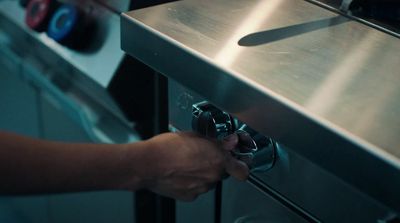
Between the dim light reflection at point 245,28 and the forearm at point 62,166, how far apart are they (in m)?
0.12

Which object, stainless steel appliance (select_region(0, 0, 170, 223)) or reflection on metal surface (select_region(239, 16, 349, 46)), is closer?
reflection on metal surface (select_region(239, 16, 349, 46))

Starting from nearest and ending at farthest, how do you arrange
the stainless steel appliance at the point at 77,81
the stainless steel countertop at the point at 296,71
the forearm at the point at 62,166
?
the stainless steel countertop at the point at 296,71 < the forearm at the point at 62,166 < the stainless steel appliance at the point at 77,81

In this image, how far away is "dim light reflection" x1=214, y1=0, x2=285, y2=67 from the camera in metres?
0.53

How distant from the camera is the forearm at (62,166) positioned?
1.84 feet

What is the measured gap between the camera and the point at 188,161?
1.97 feet

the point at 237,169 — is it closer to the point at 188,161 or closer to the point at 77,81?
the point at 188,161

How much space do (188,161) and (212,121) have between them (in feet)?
0.15

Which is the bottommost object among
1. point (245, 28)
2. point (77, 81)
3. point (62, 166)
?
point (77, 81)

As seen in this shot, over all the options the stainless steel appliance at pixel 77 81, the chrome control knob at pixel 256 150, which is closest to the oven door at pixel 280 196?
the chrome control knob at pixel 256 150

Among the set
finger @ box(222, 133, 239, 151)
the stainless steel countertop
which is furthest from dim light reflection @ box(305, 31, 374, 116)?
finger @ box(222, 133, 239, 151)

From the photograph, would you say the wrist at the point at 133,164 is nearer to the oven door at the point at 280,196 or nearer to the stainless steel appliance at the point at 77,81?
the oven door at the point at 280,196

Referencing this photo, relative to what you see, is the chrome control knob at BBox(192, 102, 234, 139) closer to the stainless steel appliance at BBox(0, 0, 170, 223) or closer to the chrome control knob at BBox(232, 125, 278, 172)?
the chrome control knob at BBox(232, 125, 278, 172)

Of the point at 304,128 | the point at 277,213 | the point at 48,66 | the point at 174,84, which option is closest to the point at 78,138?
the point at 48,66

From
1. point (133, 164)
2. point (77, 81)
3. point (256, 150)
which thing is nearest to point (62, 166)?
point (133, 164)
